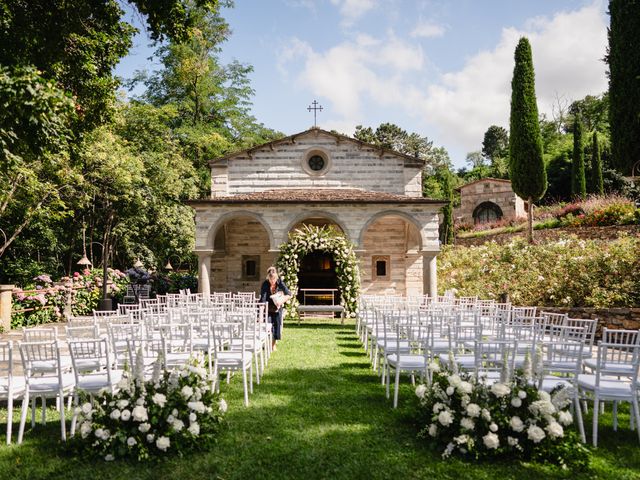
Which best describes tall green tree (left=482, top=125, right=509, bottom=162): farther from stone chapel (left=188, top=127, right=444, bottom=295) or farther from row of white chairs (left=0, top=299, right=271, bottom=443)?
row of white chairs (left=0, top=299, right=271, bottom=443)

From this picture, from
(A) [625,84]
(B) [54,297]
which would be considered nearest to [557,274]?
(A) [625,84]

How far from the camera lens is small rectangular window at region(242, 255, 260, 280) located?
22438 millimetres

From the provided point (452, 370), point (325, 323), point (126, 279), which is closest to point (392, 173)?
point (325, 323)

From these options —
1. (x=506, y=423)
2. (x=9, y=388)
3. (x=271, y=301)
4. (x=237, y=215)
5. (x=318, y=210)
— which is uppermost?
(x=318, y=210)

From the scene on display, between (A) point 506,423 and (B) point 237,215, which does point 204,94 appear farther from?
(A) point 506,423

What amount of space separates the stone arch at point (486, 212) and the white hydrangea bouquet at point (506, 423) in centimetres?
3742

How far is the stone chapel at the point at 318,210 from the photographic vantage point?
18.9 m

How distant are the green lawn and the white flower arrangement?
147 mm

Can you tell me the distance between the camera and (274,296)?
32.8ft

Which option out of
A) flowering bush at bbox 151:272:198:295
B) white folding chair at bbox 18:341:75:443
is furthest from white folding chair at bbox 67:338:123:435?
flowering bush at bbox 151:272:198:295

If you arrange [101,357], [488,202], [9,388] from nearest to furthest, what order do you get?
[9,388] → [101,357] → [488,202]

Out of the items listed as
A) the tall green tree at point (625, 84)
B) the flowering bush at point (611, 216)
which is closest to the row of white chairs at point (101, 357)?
the tall green tree at point (625, 84)

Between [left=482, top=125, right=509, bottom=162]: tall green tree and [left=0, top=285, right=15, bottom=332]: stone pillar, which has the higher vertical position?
[left=482, top=125, right=509, bottom=162]: tall green tree

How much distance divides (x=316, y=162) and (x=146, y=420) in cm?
1751
